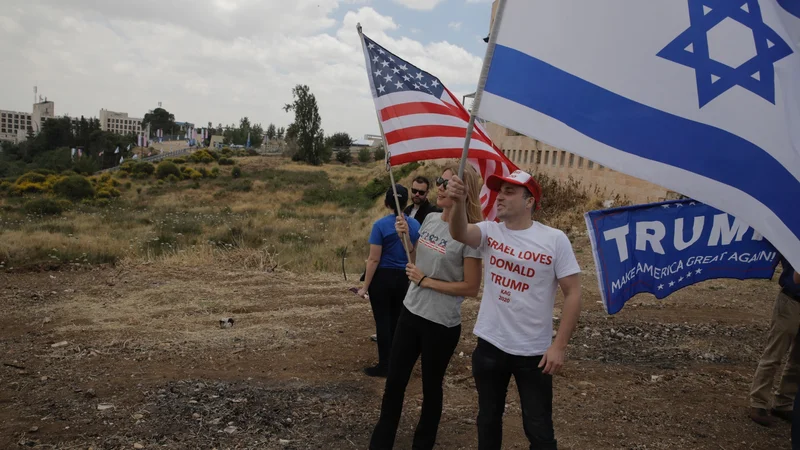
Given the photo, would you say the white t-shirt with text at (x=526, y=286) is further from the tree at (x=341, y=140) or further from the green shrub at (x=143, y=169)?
the tree at (x=341, y=140)

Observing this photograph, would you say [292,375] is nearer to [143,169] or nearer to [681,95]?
[681,95]

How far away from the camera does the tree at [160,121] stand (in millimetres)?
164250

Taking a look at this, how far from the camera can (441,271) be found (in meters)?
3.42

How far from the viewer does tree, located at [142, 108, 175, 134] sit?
164250 mm

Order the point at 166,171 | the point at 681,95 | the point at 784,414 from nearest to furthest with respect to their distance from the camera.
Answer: the point at 681,95
the point at 784,414
the point at 166,171

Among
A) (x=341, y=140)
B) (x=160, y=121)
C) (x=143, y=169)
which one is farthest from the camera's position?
(x=160, y=121)

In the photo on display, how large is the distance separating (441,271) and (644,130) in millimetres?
1279

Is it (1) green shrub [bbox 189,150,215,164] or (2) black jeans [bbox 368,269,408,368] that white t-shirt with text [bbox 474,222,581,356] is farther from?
(1) green shrub [bbox 189,150,215,164]

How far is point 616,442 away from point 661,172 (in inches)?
90.1

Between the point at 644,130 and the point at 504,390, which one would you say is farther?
the point at 504,390

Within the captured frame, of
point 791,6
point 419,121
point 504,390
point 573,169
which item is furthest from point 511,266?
point 573,169

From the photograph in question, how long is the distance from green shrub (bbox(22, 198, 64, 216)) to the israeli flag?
30.3m

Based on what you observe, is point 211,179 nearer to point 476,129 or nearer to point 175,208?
point 175,208

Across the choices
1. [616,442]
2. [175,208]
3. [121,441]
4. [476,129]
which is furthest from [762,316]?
[175,208]
